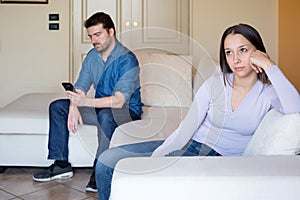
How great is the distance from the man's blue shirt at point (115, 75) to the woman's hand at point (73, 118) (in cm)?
14

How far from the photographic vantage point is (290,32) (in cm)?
421

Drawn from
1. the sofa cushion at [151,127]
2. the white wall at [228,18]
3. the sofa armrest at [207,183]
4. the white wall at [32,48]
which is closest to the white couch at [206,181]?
the sofa armrest at [207,183]

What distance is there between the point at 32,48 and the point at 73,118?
2.26 meters

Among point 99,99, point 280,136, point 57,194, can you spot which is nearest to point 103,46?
point 99,99

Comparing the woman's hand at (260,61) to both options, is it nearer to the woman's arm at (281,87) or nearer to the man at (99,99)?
the woman's arm at (281,87)

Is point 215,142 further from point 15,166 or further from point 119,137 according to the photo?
point 15,166

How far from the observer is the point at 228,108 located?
1531 millimetres

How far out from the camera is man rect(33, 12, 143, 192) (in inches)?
95.2

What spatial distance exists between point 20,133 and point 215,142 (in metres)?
1.54

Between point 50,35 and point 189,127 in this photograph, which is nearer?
point 189,127

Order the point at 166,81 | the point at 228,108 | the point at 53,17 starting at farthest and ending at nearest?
the point at 53,17, the point at 166,81, the point at 228,108

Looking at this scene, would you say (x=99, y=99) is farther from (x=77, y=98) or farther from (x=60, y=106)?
(x=60, y=106)

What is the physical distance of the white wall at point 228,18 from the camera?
4.34 meters

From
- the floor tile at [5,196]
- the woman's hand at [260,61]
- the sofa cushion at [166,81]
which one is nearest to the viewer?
the woman's hand at [260,61]
